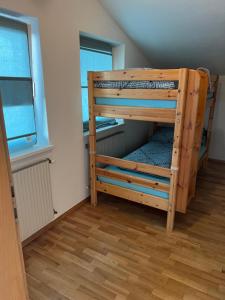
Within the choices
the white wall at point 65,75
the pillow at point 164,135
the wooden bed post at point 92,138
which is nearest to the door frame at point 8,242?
the white wall at point 65,75

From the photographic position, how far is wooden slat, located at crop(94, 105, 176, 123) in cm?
200

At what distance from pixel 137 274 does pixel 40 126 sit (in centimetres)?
156

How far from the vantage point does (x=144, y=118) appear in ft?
6.98

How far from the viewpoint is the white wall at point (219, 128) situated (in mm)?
3885

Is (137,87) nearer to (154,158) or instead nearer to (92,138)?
(92,138)

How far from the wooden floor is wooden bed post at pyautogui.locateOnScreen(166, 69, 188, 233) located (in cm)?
28

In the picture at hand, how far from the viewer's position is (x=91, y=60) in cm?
286

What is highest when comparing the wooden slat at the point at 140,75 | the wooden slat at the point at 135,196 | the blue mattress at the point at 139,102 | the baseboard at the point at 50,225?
the wooden slat at the point at 140,75

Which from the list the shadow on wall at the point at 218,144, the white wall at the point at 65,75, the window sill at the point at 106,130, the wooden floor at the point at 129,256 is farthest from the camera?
the shadow on wall at the point at 218,144

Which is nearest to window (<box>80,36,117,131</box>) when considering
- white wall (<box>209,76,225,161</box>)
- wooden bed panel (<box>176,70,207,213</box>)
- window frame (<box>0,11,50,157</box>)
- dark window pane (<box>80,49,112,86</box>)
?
dark window pane (<box>80,49,112,86</box>)

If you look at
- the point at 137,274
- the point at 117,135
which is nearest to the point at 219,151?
the point at 117,135

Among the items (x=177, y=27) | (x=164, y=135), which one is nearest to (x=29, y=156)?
(x=177, y=27)

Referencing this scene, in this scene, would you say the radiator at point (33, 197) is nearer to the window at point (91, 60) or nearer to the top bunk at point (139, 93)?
the top bunk at point (139, 93)

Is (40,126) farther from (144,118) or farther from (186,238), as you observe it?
(186,238)
